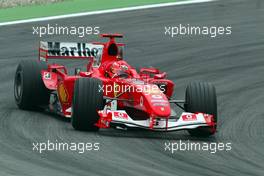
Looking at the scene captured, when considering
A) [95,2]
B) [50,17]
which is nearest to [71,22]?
[50,17]

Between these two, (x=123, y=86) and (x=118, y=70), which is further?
(x=118, y=70)

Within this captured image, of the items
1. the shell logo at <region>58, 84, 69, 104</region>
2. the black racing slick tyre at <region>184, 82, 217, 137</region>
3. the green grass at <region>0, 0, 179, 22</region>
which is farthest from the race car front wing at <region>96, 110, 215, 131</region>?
the green grass at <region>0, 0, 179, 22</region>

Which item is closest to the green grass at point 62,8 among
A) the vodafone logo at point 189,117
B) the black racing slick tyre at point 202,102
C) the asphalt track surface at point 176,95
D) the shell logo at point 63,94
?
the asphalt track surface at point 176,95

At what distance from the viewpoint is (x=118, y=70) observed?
18.7 m

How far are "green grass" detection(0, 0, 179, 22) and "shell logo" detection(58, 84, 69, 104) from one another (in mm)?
10727

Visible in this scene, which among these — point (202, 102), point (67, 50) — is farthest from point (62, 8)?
point (202, 102)

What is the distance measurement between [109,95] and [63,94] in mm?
979

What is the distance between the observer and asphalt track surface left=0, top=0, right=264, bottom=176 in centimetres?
1513

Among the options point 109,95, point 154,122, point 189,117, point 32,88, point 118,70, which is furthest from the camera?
point 32,88

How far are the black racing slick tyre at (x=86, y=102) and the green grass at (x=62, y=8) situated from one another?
12.4 m

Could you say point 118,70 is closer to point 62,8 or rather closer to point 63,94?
point 63,94

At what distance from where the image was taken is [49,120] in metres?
18.7

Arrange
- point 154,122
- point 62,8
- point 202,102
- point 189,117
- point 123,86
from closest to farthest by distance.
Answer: point 154,122 → point 189,117 → point 202,102 → point 123,86 → point 62,8

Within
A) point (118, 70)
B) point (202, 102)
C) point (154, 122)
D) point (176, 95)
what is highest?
point (118, 70)
